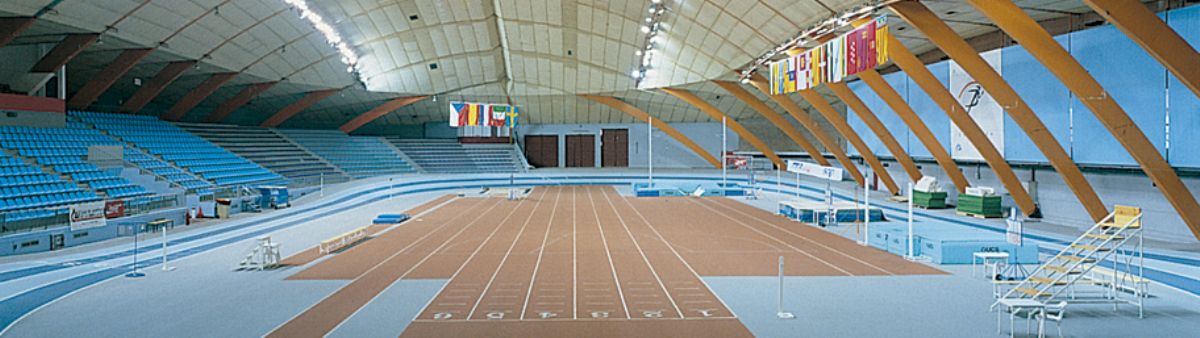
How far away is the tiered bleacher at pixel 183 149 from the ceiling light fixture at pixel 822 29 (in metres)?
19.2

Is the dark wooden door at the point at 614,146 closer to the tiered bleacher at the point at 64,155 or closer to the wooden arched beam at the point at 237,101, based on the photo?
the wooden arched beam at the point at 237,101

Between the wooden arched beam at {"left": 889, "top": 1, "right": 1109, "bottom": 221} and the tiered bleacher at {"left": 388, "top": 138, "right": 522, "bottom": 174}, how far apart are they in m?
A: 28.8

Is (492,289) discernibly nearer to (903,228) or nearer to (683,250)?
(683,250)

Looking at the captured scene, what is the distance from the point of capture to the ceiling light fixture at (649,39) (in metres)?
24.9

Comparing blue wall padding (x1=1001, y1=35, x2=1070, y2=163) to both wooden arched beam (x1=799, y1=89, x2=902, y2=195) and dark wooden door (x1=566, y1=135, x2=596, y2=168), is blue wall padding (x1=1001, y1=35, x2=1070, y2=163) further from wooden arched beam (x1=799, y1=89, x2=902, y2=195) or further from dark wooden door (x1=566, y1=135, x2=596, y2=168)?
dark wooden door (x1=566, y1=135, x2=596, y2=168)

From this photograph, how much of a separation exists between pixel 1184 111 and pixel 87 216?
22.7 m

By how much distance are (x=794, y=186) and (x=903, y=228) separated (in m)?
17.9

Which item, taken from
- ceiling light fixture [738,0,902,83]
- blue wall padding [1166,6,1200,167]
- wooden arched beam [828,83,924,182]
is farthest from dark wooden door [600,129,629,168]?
blue wall padding [1166,6,1200,167]

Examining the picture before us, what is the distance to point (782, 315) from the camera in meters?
8.34

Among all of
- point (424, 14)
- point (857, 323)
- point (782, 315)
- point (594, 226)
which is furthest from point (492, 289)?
point (424, 14)

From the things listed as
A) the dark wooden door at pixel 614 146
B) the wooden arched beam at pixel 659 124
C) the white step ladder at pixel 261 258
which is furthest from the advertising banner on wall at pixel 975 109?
the dark wooden door at pixel 614 146

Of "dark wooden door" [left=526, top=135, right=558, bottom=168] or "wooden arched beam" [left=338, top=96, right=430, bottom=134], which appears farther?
"dark wooden door" [left=526, top=135, right=558, bottom=168]

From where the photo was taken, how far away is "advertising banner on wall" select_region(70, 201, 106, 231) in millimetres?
14003

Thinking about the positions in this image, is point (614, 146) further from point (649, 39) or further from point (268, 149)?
point (268, 149)
